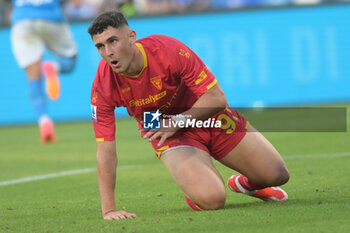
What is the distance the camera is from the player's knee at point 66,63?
14562 mm

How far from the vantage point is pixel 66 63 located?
14.8 metres

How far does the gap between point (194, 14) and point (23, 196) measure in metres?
9.65


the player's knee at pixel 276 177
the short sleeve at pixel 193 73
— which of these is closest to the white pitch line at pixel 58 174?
the player's knee at pixel 276 177

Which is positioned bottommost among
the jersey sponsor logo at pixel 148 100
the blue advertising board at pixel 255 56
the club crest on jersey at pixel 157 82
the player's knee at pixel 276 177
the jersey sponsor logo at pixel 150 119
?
the blue advertising board at pixel 255 56

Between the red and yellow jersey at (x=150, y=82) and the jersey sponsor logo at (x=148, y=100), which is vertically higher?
the red and yellow jersey at (x=150, y=82)

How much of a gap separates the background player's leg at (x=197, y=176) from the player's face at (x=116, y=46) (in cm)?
90

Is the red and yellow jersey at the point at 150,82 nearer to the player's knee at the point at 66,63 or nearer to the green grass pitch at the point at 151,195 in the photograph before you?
the green grass pitch at the point at 151,195

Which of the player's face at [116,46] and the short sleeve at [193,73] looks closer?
the player's face at [116,46]

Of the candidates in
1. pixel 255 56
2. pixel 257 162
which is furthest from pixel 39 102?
pixel 257 162

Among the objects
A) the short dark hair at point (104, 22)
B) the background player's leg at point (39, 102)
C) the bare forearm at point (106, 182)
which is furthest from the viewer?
the background player's leg at point (39, 102)

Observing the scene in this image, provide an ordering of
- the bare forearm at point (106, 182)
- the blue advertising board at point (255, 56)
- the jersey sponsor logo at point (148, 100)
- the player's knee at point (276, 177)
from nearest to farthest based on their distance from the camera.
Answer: the bare forearm at point (106, 182), the jersey sponsor logo at point (148, 100), the player's knee at point (276, 177), the blue advertising board at point (255, 56)

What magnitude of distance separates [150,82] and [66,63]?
30.9 ft

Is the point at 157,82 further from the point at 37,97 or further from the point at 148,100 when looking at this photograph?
the point at 37,97

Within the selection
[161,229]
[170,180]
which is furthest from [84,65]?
[161,229]
